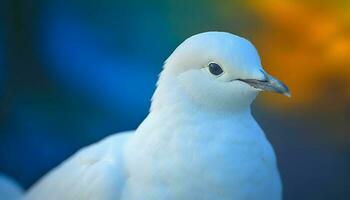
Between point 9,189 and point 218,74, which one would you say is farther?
point 9,189

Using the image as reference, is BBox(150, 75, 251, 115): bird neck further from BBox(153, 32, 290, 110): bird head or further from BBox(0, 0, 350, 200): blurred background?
BBox(0, 0, 350, 200): blurred background

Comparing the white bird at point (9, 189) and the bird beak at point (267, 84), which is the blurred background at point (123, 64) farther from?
the bird beak at point (267, 84)

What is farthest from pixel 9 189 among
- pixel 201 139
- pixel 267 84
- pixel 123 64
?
pixel 267 84

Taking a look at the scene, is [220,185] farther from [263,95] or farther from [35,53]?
[35,53]

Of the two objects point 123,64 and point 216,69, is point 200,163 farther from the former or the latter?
point 123,64

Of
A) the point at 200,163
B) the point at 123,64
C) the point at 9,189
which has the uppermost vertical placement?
the point at 123,64
